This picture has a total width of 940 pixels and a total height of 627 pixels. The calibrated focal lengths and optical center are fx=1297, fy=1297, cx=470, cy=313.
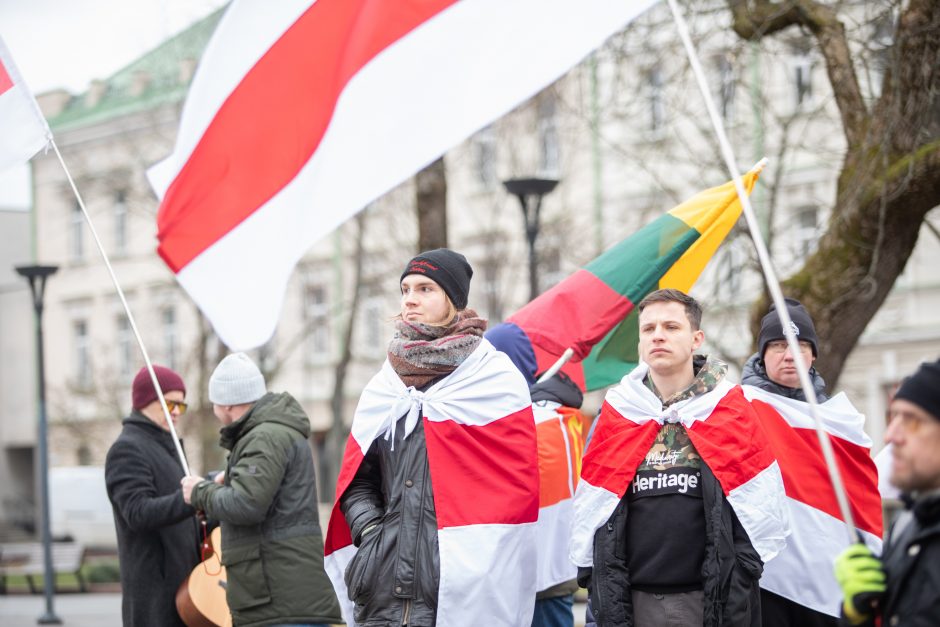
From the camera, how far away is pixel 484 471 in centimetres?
494

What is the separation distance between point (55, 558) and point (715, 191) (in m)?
20.6

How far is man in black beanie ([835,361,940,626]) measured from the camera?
3381 millimetres

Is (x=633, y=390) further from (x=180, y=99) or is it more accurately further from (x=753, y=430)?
(x=180, y=99)

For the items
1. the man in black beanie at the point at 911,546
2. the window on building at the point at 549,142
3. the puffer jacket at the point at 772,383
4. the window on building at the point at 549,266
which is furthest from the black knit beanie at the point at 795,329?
the window on building at the point at 549,142

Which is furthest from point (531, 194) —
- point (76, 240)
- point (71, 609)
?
point (76, 240)

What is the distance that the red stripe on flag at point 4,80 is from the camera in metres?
6.56

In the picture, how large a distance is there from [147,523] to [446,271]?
240cm

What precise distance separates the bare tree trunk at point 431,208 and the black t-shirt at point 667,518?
8095 millimetres

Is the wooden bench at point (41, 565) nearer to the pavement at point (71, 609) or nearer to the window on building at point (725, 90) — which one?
the pavement at point (71, 609)

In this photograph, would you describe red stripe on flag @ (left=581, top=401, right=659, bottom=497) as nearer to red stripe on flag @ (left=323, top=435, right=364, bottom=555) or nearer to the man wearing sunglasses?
red stripe on flag @ (left=323, top=435, right=364, bottom=555)

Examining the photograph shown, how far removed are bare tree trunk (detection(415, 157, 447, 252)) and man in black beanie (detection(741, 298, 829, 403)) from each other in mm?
7114

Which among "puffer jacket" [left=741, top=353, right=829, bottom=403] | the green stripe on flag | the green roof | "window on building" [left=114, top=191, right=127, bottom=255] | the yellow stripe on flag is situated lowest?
"puffer jacket" [left=741, top=353, right=829, bottom=403]

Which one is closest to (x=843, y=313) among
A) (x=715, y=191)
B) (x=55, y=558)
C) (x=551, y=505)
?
(x=715, y=191)

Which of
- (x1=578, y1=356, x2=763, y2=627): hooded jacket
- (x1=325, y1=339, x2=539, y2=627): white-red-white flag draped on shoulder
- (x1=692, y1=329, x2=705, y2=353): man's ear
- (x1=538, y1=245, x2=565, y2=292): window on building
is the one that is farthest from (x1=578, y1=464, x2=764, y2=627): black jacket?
(x1=538, y1=245, x2=565, y2=292): window on building
